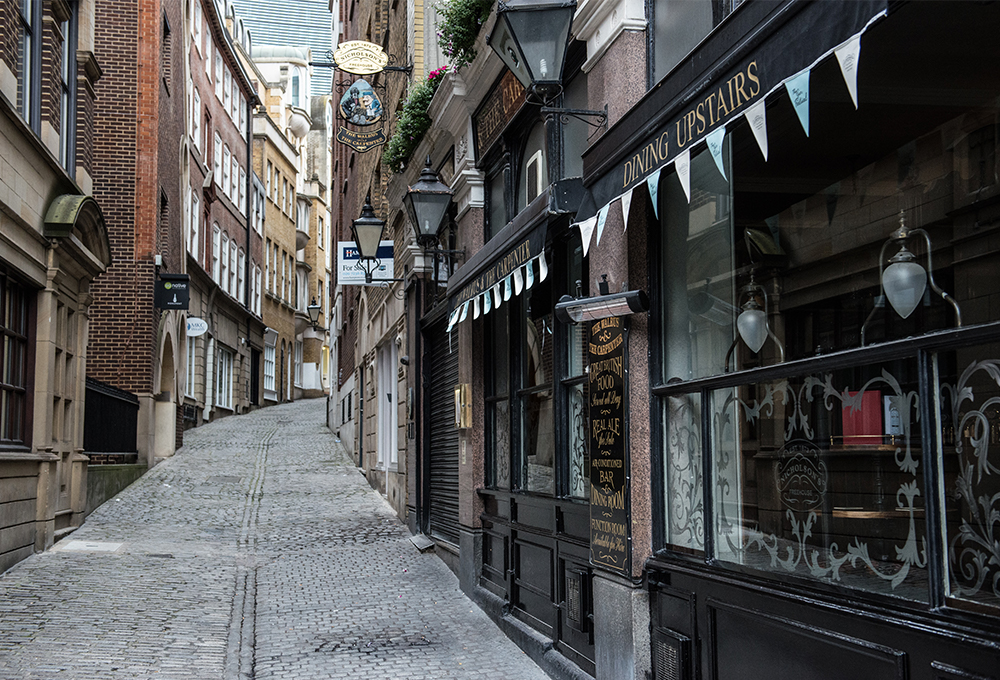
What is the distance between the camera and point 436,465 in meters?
13.0

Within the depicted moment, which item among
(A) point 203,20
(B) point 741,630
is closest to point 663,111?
(B) point 741,630

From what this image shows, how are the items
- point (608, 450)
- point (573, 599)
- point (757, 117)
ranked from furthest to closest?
point (573, 599) → point (608, 450) → point (757, 117)

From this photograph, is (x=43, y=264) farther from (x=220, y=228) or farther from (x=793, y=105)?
(x=220, y=228)

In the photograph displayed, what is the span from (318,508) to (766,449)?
12.7 m

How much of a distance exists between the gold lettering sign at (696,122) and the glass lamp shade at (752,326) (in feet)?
2.97

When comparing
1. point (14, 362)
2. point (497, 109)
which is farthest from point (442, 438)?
point (14, 362)

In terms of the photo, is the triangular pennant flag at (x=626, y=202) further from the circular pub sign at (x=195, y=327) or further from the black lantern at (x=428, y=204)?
the circular pub sign at (x=195, y=327)

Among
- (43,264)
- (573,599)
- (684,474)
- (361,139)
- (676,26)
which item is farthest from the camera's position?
(361,139)

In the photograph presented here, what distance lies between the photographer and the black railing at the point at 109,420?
1580 cm

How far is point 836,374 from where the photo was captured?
13.8 feet

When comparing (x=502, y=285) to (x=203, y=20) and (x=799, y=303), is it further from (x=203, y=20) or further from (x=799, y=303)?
(x=203, y=20)

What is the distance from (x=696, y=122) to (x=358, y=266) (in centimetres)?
1250

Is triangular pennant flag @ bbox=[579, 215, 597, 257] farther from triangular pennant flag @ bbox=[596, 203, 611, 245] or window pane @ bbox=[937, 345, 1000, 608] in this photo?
window pane @ bbox=[937, 345, 1000, 608]

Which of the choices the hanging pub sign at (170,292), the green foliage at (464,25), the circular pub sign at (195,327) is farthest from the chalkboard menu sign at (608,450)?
the circular pub sign at (195,327)
